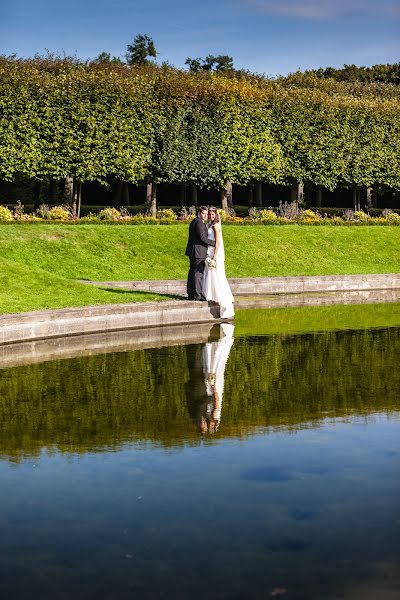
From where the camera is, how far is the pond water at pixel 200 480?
5.78 meters

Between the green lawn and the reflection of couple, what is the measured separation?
486cm

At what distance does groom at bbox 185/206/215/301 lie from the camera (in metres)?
20.5

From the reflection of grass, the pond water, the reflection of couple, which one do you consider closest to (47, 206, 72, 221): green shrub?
the reflection of grass

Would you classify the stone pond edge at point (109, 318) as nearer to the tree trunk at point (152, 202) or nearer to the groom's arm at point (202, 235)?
the groom's arm at point (202, 235)

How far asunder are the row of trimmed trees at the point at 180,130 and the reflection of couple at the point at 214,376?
72.9ft

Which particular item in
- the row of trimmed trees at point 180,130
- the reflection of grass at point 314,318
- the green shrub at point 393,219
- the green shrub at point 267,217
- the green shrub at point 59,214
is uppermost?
the row of trimmed trees at point 180,130

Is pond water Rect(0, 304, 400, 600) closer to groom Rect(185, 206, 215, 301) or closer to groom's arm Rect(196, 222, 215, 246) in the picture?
groom Rect(185, 206, 215, 301)

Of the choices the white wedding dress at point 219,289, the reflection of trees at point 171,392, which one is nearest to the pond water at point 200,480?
the reflection of trees at point 171,392

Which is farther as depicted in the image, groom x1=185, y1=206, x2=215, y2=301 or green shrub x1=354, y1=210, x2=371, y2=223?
green shrub x1=354, y1=210, x2=371, y2=223

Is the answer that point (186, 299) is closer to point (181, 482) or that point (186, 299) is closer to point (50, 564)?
point (181, 482)

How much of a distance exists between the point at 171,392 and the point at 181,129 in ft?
106

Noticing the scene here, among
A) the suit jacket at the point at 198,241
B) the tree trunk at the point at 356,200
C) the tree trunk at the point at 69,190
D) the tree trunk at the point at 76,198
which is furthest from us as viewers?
the tree trunk at the point at 356,200

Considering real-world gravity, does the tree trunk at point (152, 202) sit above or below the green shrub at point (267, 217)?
above

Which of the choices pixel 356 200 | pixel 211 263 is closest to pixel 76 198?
pixel 356 200
